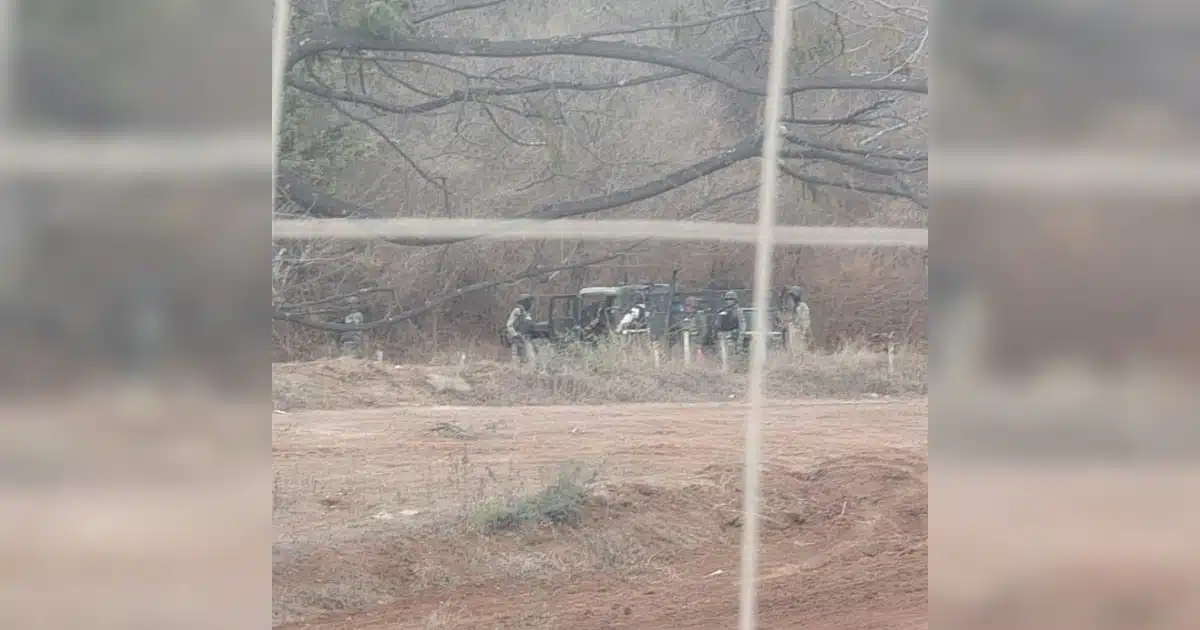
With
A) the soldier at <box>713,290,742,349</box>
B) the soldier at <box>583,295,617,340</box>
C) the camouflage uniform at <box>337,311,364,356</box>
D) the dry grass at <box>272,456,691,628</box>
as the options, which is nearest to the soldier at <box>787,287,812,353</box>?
the soldier at <box>713,290,742,349</box>

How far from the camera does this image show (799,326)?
233cm

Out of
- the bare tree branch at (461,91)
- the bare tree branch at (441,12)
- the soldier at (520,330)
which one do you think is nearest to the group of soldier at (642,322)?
the soldier at (520,330)

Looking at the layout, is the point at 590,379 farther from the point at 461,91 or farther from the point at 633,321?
the point at 461,91

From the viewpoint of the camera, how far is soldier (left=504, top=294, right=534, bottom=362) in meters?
2.24

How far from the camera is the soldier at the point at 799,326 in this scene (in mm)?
2309

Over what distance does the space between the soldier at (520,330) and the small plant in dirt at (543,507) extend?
0.94 ft

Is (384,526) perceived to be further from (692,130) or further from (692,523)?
(692,130)

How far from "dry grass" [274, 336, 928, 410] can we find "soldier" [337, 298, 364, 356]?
0.02m

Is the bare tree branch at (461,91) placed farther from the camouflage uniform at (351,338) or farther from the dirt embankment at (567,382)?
the dirt embankment at (567,382)

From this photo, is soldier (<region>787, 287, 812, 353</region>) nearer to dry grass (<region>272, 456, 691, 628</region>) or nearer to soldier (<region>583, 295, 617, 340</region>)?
soldier (<region>583, 295, 617, 340</region>)

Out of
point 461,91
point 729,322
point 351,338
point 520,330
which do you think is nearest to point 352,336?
point 351,338
